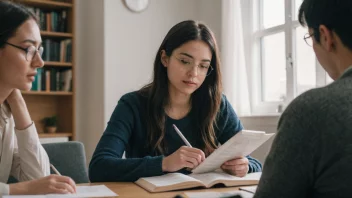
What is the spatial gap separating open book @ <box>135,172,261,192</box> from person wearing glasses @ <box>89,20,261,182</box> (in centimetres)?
16

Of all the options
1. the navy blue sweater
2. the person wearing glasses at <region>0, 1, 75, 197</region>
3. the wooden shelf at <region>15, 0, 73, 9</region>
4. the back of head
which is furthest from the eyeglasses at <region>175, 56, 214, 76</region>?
the wooden shelf at <region>15, 0, 73, 9</region>

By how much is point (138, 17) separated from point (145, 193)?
9.02 ft

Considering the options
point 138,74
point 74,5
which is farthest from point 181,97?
point 74,5

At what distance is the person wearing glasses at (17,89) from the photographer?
144 centimetres

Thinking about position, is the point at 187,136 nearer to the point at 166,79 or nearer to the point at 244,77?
the point at 166,79

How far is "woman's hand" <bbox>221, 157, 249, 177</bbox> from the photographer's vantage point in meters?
1.45

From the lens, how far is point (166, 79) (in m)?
1.83

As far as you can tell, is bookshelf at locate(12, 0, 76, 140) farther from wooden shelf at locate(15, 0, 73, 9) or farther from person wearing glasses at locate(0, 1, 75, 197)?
person wearing glasses at locate(0, 1, 75, 197)

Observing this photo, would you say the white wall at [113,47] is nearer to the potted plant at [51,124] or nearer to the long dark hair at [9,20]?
the potted plant at [51,124]

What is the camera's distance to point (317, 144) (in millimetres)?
672

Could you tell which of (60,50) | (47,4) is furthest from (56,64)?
(47,4)

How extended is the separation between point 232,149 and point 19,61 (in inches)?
31.8

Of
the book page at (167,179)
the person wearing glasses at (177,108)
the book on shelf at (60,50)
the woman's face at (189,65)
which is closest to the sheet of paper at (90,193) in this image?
the book page at (167,179)

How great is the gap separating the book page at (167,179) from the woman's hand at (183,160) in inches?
1.2
